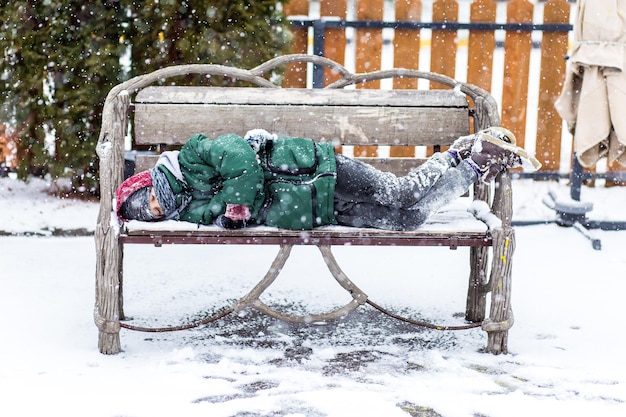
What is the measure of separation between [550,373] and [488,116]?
4.15 ft

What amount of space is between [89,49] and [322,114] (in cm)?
284

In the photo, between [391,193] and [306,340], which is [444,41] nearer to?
[391,193]

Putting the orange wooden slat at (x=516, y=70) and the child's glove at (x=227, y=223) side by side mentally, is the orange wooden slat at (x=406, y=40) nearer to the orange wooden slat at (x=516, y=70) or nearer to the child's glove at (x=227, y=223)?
the orange wooden slat at (x=516, y=70)

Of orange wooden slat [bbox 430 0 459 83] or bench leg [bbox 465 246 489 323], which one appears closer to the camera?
bench leg [bbox 465 246 489 323]

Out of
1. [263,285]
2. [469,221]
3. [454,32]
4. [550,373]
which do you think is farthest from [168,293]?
[454,32]

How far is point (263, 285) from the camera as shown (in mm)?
4199

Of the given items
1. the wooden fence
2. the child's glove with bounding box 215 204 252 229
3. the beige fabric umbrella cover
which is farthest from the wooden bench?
the wooden fence

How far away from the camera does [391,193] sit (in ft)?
12.7

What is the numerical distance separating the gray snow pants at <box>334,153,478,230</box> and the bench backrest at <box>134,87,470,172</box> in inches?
17.6

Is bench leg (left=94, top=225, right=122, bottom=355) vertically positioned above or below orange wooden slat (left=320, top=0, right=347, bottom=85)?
below

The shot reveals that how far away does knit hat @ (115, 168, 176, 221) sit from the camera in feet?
12.3

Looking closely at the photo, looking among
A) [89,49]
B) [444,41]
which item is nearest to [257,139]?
[89,49]

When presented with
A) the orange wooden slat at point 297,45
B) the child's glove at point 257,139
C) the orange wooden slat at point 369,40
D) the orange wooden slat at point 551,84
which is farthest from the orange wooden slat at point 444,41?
the child's glove at point 257,139

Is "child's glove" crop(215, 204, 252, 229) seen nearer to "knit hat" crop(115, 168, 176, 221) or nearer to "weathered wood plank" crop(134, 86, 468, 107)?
"knit hat" crop(115, 168, 176, 221)
